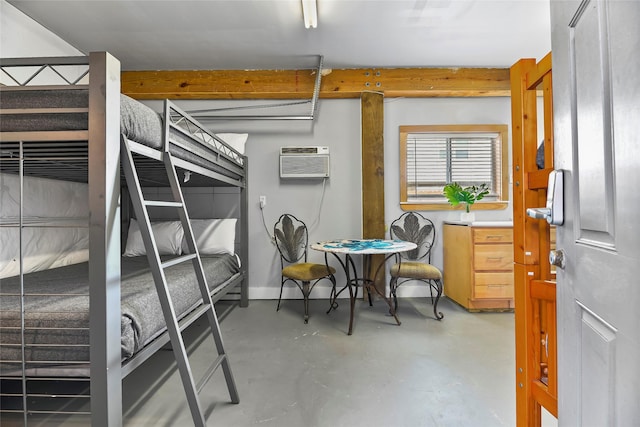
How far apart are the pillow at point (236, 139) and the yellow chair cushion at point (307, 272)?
1479 millimetres

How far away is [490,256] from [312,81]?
265 cm

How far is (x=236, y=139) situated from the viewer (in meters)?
3.32

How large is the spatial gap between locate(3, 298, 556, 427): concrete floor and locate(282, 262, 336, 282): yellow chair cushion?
0.41m

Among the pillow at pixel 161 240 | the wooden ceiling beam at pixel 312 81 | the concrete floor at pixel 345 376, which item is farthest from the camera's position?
the wooden ceiling beam at pixel 312 81

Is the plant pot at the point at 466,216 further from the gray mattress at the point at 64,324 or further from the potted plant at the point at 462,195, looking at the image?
the gray mattress at the point at 64,324

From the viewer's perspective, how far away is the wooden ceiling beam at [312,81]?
3.28m

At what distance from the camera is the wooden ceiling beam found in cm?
328

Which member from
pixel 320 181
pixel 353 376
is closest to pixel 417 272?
pixel 353 376

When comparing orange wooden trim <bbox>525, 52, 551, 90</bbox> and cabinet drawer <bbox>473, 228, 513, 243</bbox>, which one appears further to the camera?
cabinet drawer <bbox>473, 228, 513, 243</bbox>

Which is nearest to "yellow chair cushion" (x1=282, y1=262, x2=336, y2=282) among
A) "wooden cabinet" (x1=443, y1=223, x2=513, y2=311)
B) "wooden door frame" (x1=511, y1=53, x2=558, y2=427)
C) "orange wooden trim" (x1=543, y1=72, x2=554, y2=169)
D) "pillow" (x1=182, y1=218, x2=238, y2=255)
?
"pillow" (x1=182, y1=218, x2=238, y2=255)

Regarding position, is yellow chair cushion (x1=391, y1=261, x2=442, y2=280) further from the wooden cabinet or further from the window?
the window

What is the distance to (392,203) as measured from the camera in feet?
11.6

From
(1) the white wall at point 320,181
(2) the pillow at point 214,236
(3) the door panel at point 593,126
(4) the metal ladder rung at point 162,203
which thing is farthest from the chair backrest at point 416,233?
(3) the door panel at point 593,126

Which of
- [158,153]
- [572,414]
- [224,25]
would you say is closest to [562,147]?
[572,414]
